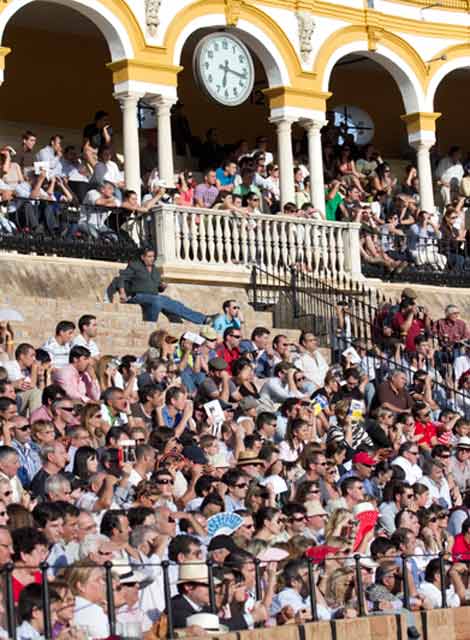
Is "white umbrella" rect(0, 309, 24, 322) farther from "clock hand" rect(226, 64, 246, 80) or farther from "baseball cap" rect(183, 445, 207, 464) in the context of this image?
"clock hand" rect(226, 64, 246, 80)

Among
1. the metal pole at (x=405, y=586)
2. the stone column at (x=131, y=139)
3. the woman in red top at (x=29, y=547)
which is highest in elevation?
the stone column at (x=131, y=139)

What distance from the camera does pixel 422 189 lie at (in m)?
34.4

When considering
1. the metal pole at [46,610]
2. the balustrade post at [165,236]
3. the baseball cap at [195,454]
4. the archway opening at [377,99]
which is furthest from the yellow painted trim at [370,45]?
the metal pole at [46,610]

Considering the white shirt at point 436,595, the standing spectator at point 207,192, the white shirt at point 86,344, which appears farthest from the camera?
the standing spectator at point 207,192

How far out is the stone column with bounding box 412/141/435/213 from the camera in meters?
34.3

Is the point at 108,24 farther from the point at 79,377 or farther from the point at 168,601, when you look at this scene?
the point at 168,601

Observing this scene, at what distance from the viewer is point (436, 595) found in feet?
54.7

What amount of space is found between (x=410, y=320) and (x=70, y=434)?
9.93 m

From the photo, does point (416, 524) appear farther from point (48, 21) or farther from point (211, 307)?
point (48, 21)

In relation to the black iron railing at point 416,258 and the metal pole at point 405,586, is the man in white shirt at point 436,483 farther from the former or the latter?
the black iron railing at point 416,258

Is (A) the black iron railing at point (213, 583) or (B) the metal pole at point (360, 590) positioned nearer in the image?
(A) the black iron railing at point (213, 583)

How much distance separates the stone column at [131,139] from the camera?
29.7m

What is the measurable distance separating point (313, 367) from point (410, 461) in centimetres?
324

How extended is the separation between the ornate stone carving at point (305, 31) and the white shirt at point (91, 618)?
67.8ft
